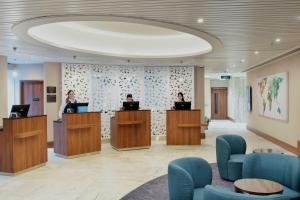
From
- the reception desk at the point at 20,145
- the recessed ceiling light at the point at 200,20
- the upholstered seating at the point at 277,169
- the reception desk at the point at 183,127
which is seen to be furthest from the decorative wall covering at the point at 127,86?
the upholstered seating at the point at 277,169

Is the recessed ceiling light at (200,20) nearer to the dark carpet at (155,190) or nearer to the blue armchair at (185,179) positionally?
the blue armchair at (185,179)

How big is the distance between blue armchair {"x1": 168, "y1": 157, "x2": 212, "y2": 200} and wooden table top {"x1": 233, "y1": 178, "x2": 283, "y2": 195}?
1.71ft

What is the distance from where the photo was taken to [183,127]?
993cm

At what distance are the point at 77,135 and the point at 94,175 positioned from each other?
213 centimetres

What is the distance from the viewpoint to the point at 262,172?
4.51m

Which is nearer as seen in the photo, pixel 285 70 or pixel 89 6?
pixel 89 6

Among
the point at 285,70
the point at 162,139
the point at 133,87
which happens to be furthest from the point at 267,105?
the point at 133,87

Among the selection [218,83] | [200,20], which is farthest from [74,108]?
[218,83]

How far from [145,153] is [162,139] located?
2.86 m

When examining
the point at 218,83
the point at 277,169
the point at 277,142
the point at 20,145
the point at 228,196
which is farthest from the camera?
the point at 218,83

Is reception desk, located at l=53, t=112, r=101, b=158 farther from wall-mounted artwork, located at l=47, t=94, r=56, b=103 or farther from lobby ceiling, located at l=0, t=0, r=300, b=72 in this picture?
lobby ceiling, located at l=0, t=0, r=300, b=72

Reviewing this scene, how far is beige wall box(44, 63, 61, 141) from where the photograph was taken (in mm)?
10078

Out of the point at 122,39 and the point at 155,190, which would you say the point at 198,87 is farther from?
the point at 155,190

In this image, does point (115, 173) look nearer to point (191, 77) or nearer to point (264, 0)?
point (264, 0)
